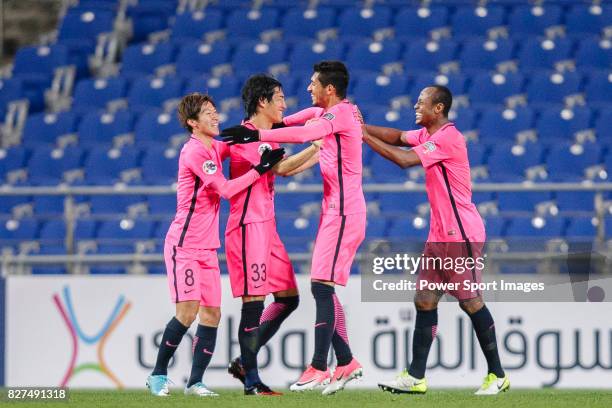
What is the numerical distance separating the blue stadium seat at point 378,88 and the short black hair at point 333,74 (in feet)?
21.3

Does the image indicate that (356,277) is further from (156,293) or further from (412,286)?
(156,293)

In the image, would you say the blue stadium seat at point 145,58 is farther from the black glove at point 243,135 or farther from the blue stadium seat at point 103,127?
the black glove at point 243,135

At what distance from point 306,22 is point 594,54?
3485 millimetres

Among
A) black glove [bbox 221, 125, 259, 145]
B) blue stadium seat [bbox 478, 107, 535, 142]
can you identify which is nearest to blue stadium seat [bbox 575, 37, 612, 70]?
blue stadium seat [bbox 478, 107, 535, 142]

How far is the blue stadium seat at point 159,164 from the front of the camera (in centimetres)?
1288

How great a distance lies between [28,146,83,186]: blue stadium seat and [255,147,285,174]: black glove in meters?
6.62

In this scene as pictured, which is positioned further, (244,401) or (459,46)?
(459,46)

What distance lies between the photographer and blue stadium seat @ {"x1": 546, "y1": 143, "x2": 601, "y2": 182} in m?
12.4

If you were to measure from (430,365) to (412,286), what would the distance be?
601 mm

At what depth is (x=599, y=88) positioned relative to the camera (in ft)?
45.4

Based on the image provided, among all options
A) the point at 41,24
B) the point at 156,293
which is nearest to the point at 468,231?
the point at 156,293

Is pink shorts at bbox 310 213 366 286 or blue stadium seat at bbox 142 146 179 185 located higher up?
blue stadium seat at bbox 142 146 179 185

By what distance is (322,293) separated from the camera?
7109 millimetres

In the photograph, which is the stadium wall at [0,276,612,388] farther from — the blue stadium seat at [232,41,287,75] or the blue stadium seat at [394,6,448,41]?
the blue stadium seat at [394,6,448,41]
